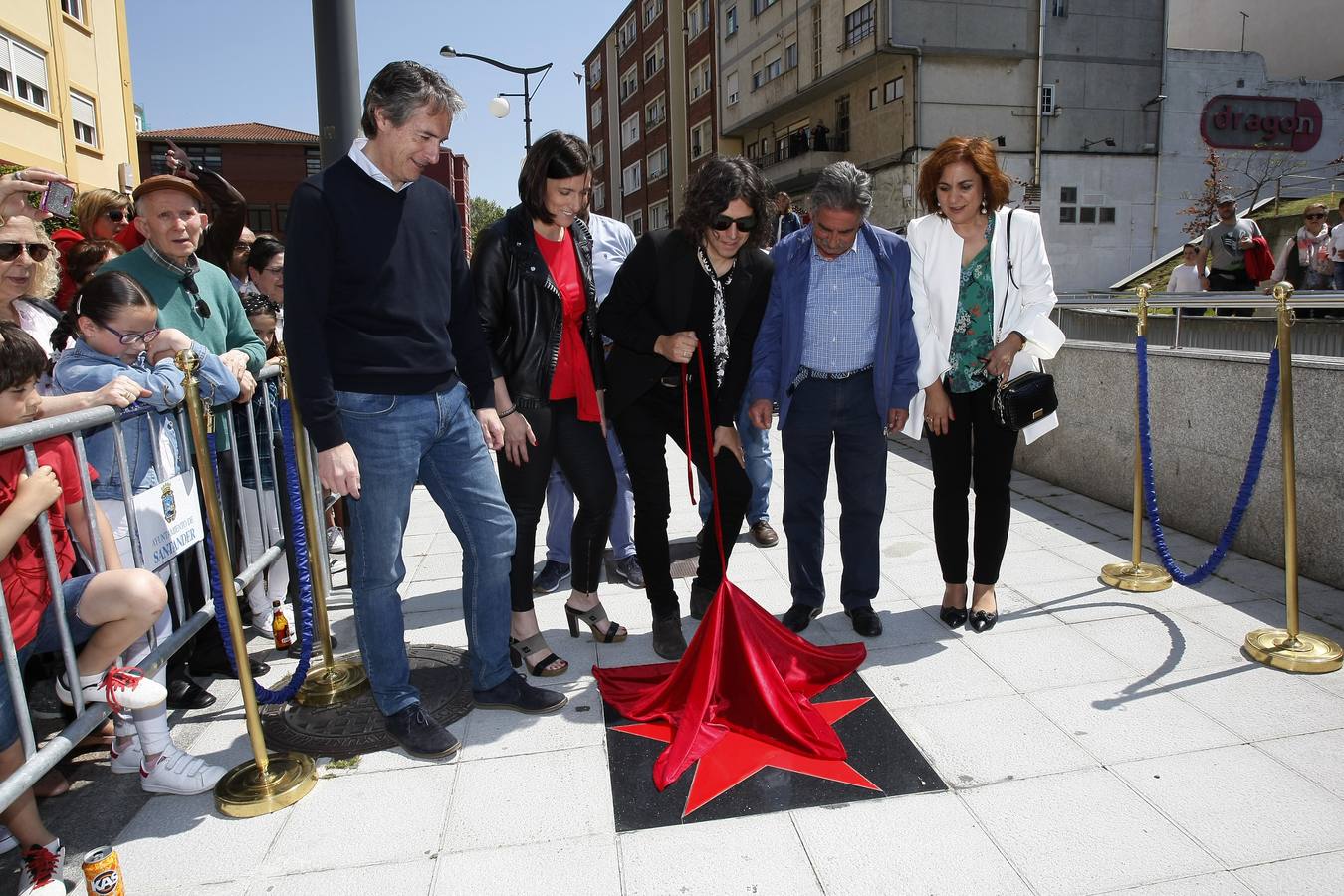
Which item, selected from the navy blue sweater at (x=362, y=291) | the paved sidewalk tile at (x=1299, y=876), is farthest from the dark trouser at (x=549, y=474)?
the paved sidewalk tile at (x=1299, y=876)

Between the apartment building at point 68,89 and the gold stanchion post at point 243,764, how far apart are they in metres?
17.7

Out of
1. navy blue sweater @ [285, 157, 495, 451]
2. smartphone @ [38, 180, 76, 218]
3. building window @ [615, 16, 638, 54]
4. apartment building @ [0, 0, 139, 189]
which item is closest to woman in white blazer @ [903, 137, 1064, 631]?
navy blue sweater @ [285, 157, 495, 451]

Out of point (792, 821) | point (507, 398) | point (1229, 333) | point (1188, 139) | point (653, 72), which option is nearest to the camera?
point (792, 821)

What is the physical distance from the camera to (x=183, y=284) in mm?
3738

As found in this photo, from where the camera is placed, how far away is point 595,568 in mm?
4055

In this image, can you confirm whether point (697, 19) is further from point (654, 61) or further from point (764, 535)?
point (764, 535)

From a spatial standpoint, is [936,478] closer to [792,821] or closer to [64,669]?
[792,821]

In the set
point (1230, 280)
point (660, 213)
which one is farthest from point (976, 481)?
point (660, 213)

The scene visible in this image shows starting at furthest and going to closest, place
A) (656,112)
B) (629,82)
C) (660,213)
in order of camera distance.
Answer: (629,82) → (660,213) → (656,112)

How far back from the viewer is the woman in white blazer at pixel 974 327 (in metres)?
3.80

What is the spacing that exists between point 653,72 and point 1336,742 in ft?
144

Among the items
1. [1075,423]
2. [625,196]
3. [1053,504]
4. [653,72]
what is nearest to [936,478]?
[1053,504]

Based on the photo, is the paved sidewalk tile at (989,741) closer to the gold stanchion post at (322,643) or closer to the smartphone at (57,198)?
the gold stanchion post at (322,643)

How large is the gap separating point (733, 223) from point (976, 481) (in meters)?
1.76
